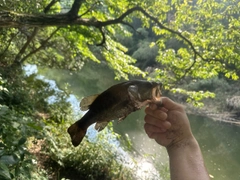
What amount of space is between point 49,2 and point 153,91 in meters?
8.51

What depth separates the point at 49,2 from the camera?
9438 millimetres

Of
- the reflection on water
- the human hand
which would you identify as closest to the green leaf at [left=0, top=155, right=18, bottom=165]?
the human hand

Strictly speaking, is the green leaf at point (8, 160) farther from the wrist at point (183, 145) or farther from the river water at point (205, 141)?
the river water at point (205, 141)

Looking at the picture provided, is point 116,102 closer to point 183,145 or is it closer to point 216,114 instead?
point 183,145

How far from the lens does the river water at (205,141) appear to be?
11.9 m

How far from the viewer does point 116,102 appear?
1.80 metres

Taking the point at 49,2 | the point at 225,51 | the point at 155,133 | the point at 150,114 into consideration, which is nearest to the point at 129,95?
the point at 150,114

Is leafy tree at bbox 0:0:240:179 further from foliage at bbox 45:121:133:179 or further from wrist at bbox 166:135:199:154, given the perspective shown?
wrist at bbox 166:135:199:154

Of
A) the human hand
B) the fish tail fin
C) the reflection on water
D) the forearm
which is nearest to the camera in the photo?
the fish tail fin

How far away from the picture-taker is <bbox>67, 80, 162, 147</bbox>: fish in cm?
175

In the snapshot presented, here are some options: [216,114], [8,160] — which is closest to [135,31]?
[8,160]

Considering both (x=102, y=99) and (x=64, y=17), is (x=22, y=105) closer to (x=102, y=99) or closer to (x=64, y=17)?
(x=64, y=17)

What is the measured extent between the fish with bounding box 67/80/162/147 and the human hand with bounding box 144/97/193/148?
0.50 feet

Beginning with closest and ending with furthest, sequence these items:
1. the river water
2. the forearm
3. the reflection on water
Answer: the forearm → the river water → the reflection on water
